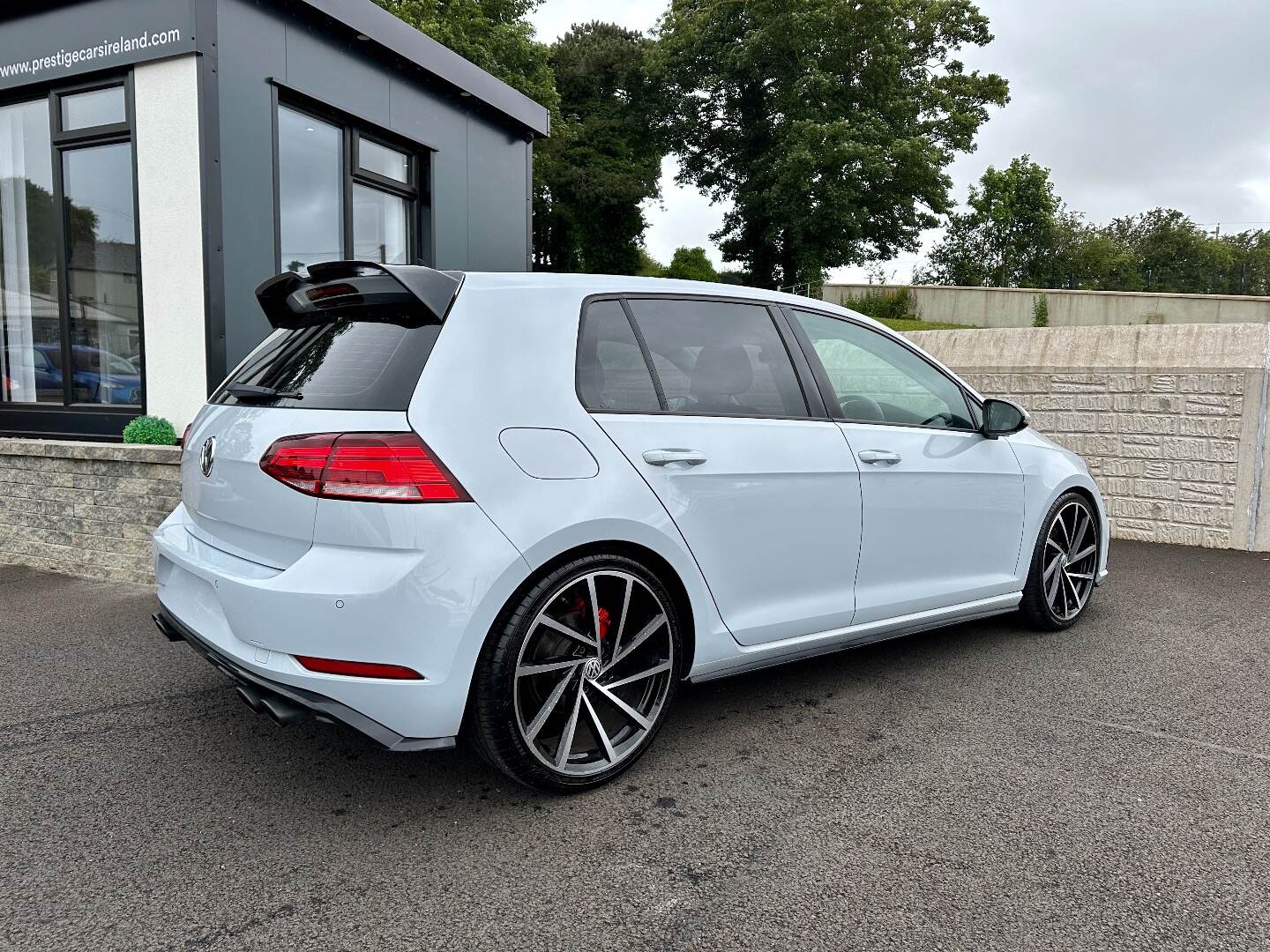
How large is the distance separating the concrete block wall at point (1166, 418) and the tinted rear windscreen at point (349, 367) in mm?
6485

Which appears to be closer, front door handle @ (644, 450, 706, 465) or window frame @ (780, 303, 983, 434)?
front door handle @ (644, 450, 706, 465)

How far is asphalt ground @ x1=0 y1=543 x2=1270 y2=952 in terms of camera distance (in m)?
2.15

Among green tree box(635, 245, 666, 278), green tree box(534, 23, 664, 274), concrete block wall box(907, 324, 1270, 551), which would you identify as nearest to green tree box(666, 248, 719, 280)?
green tree box(635, 245, 666, 278)

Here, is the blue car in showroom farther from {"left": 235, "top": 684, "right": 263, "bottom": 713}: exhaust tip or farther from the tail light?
the tail light

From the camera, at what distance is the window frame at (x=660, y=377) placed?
9.32 feet

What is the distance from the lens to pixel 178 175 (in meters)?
6.60

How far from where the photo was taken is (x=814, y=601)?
3316 millimetres

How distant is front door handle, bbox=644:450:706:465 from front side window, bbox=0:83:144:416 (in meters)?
5.82

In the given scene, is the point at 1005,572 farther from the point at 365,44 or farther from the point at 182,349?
the point at 365,44

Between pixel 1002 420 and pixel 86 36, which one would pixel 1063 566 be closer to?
pixel 1002 420

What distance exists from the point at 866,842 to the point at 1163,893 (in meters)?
0.74

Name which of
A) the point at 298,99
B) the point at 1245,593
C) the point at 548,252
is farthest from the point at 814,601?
the point at 548,252

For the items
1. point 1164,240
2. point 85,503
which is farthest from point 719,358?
point 1164,240

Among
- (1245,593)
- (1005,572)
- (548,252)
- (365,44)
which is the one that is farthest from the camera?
(548,252)
